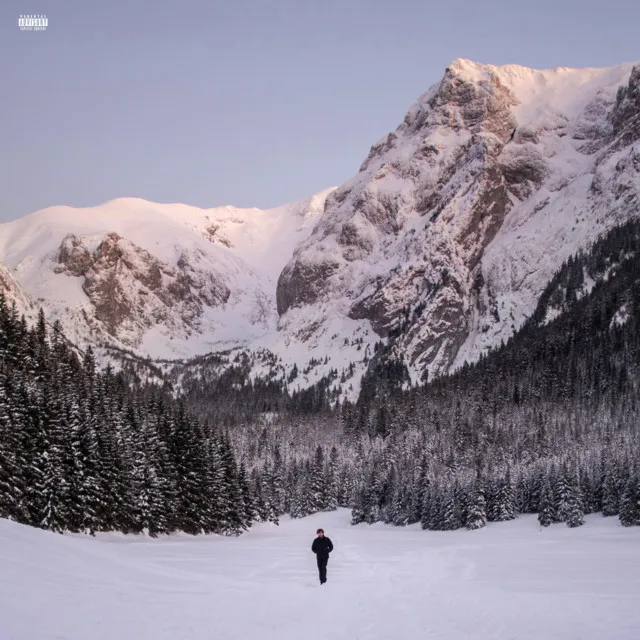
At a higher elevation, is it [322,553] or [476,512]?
[322,553]

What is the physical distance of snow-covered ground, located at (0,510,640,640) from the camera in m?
14.1

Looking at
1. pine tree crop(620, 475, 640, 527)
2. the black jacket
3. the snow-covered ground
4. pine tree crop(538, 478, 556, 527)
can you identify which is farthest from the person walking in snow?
pine tree crop(538, 478, 556, 527)

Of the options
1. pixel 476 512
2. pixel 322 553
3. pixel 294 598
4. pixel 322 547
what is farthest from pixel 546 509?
pixel 294 598

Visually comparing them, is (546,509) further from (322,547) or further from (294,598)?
(294,598)

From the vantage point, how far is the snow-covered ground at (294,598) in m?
14.1

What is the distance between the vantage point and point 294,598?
19.8 meters

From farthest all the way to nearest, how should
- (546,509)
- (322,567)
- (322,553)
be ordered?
1. (546,509)
2. (322,553)
3. (322,567)

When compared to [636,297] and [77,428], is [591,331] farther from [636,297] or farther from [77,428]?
[77,428]

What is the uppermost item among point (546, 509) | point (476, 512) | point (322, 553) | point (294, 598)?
point (294, 598)

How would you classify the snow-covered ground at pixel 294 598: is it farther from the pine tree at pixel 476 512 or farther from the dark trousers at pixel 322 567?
the pine tree at pixel 476 512

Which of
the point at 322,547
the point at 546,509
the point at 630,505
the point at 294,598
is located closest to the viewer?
the point at 294,598

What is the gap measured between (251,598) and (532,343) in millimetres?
188856

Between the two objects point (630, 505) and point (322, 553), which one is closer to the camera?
point (322, 553)

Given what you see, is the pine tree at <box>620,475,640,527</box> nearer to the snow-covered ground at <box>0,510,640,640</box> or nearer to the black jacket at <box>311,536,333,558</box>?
the snow-covered ground at <box>0,510,640,640</box>
